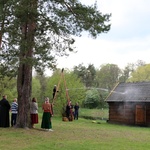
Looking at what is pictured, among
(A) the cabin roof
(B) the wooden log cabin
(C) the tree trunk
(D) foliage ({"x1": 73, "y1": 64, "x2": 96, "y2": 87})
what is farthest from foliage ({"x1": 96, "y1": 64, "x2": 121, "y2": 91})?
(C) the tree trunk

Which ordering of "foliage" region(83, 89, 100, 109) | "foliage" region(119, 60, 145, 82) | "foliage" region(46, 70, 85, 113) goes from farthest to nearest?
"foliage" region(119, 60, 145, 82) → "foliage" region(83, 89, 100, 109) → "foliage" region(46, 70, 85, 113)

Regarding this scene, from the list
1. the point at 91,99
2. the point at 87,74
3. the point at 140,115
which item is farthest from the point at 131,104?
the point at 87,74

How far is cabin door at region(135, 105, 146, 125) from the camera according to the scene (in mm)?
24875

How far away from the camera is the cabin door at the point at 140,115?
2488 centimetres

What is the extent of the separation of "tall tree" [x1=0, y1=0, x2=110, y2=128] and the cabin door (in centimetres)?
1140

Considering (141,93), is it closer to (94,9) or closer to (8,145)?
(94,9)

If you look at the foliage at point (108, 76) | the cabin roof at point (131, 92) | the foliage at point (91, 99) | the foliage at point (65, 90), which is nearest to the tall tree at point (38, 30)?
the cabin roof at point (131, 92)

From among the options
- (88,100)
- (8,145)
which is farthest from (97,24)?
(88,100)

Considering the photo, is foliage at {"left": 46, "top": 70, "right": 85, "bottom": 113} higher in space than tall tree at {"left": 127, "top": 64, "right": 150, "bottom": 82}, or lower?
lower

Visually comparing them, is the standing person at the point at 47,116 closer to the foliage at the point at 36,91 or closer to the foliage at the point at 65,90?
the foliage at the point at 65,90

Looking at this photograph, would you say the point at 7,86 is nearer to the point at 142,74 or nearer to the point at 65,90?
the point at 65,90

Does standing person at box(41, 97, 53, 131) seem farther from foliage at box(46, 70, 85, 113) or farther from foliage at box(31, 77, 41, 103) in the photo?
foliage at box(31, 77, 41, 103)

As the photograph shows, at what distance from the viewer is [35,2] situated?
1380cm

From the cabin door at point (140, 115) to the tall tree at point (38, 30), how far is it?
37.4ft
